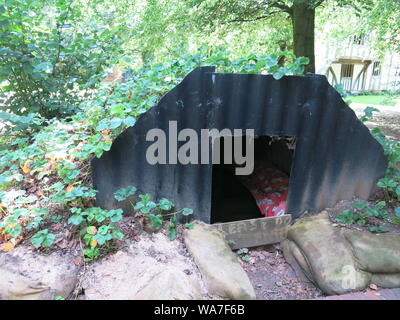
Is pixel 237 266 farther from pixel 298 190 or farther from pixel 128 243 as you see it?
pixel 298 190

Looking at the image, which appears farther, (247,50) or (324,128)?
(247,50)

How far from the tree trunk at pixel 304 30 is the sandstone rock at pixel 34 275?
7255 mm

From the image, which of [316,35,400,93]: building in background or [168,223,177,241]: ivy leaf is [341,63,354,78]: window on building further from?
[168,223,177,241]: ivy leaf

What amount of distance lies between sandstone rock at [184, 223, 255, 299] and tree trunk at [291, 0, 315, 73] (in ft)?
19.6

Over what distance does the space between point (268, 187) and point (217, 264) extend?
2858 millimetres

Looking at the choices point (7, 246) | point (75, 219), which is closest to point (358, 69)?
point (75, 219)

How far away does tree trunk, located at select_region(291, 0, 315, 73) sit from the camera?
7824 mm

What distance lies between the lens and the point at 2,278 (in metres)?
2.54

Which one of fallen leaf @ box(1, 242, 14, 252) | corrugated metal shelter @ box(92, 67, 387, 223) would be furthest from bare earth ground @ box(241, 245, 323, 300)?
fallen leaf @ box(1, 242, 14, 252)

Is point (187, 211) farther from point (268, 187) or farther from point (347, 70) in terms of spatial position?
point (347, 70)

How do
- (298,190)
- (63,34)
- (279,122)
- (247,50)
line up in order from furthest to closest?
(247,50)
(63,34)
(298,190)
(279,122)
